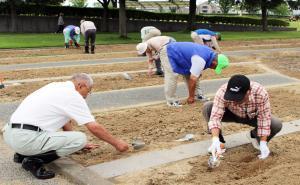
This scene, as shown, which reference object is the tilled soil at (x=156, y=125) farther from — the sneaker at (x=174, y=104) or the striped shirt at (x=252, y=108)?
the striped shirt at (x=252, y=108)

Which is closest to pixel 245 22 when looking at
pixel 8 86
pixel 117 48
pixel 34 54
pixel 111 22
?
pixel 111 22

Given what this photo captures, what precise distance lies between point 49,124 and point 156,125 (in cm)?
253

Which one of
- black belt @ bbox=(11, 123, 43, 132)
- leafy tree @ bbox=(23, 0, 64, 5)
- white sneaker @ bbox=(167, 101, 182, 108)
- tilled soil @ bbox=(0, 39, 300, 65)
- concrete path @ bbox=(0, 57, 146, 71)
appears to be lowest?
white sneaker @ bbox=(167, 101, 182, 108)

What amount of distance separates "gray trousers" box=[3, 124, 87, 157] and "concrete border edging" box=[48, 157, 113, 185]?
0.22m

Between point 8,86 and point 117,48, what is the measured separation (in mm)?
10599

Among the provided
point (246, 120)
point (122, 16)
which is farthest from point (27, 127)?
point (122, 16)

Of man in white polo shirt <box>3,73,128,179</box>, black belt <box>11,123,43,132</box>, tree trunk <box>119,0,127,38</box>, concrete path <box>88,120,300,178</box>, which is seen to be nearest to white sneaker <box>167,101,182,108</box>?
concrete path <box>88,120,300,178</box>

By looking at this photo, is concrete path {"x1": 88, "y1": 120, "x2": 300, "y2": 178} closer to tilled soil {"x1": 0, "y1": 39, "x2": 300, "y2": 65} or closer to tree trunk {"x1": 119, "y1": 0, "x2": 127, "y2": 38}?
tilled soil {"x1": 0, "y1": 39, "x2": 300, "y2": 65}

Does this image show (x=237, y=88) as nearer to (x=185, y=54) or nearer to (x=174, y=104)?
(x=185, y=54)

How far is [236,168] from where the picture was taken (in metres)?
5.20

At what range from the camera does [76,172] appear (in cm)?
505

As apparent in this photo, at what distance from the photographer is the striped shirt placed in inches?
201

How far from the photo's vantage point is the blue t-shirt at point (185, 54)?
25.8 feet

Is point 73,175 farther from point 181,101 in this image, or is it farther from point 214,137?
point 181,101
